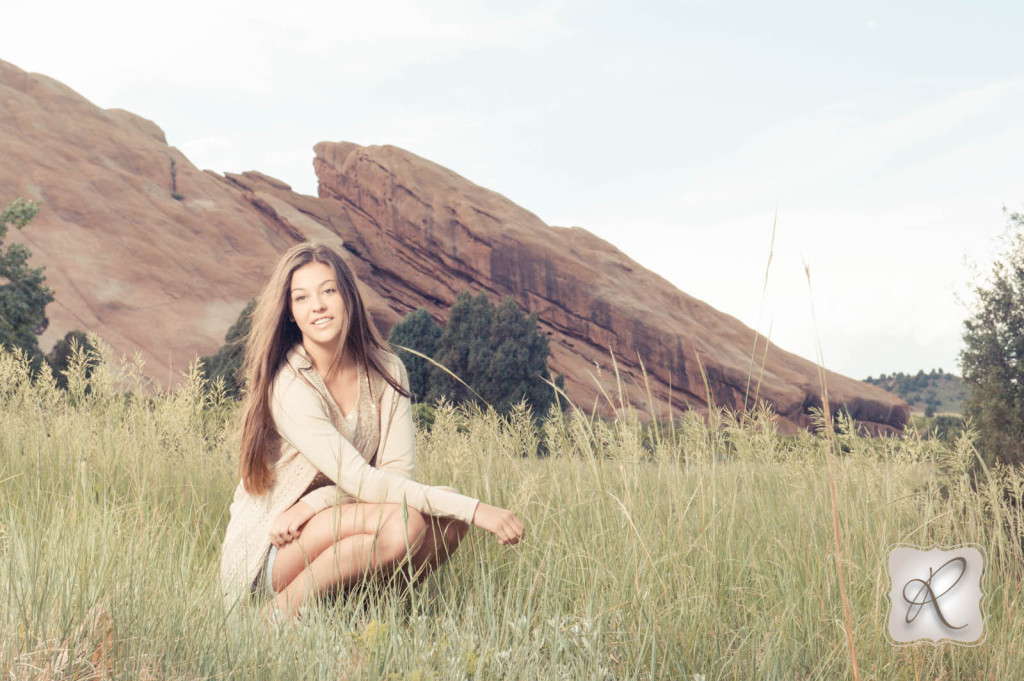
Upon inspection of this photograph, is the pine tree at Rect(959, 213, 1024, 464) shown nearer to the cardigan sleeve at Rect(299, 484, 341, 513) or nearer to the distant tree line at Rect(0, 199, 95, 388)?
the cardigan sleeve at Rect(299, 484, 341, 513)

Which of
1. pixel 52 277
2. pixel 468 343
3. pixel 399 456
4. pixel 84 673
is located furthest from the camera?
pixel 52 277

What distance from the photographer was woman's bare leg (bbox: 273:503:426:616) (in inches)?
93.5

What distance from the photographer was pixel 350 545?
2.39m

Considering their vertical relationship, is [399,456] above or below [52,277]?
below

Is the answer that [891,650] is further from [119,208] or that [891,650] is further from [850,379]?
[850,379]

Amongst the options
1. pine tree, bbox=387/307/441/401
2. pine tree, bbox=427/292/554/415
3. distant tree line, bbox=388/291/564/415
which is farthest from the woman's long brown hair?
pine tree, bbox=387/307/441/401

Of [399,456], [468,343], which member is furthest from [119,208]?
[399,456]

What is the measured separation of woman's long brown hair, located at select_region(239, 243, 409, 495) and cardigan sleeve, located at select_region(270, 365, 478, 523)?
0.24 feet

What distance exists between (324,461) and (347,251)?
22005 mm

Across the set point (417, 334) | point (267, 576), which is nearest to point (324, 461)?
point (267, 576)

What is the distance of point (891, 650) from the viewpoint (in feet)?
6.92

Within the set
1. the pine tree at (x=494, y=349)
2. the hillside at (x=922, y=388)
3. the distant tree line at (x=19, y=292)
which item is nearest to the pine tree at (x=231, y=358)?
the distant tree line at (x=19, y=292)

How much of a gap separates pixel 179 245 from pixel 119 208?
2.39 metres

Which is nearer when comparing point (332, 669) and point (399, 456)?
point (332, 669)
